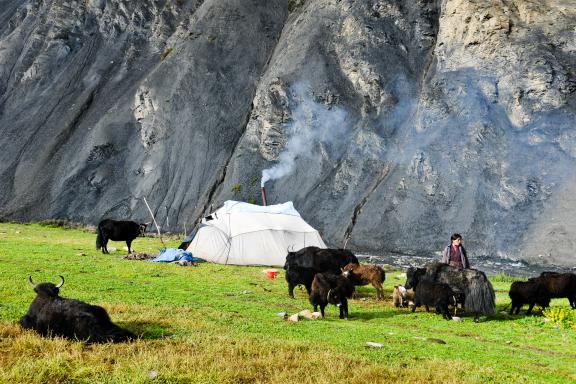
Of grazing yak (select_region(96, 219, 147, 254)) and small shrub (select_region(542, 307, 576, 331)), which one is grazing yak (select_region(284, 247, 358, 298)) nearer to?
small shrub (select_region(542, 307, 576, 331))

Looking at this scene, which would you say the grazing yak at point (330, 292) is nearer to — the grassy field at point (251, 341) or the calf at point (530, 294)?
the grassy field at point (251, 341)

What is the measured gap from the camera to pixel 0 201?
50.5 m

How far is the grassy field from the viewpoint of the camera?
7.96 metres

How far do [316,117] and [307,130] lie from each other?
4.50 ft

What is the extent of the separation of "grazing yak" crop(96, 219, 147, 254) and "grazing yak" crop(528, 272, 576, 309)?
730 inches

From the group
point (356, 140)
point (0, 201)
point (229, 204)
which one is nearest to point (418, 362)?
point (229, 204)

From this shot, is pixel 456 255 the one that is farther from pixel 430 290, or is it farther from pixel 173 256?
pixel 173 256

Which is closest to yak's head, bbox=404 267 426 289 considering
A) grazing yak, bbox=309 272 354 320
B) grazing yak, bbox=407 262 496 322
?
grazing yak, bbox=407 262 496 322

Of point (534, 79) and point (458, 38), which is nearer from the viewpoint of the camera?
point (534, 79)

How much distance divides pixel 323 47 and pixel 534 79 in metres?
19.0

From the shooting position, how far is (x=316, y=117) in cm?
4578

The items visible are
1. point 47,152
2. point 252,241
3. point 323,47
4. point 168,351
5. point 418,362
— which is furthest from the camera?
point 47,152

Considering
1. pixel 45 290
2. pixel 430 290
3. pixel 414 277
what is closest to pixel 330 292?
pixel 430 290

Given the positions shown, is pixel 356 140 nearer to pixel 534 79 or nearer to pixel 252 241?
pixel 534 79
